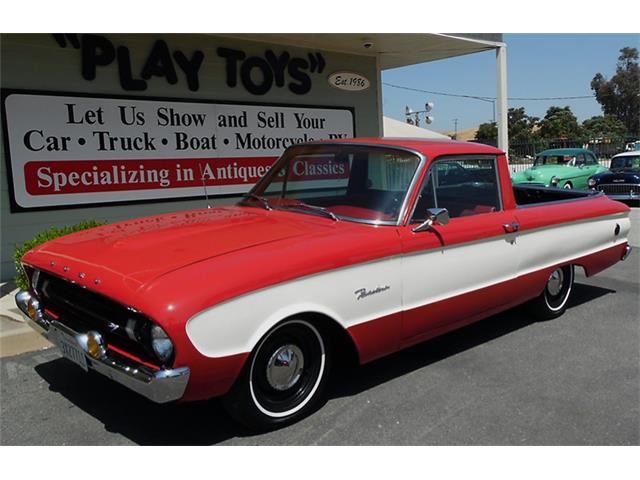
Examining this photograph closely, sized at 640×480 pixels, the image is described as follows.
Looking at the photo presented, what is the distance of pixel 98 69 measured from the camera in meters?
7.27

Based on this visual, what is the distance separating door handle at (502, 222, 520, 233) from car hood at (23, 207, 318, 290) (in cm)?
157

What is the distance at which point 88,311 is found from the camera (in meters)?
3.14

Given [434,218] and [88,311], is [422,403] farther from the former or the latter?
[88,311]

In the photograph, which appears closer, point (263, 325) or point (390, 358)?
point (263, 325)

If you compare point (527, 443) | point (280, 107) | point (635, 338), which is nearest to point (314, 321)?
point (527, 443)

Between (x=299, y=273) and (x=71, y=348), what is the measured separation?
132cm

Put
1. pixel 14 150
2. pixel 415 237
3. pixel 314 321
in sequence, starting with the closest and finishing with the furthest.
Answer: pixel 314 321 < pixel 415 237 < pixel 14 150

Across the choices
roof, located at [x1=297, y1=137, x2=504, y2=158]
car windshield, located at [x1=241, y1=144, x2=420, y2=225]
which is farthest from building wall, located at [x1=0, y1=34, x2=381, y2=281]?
roof, located at [x1=297, y1=137, x2=504, y2=158]

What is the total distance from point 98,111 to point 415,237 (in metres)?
5.12

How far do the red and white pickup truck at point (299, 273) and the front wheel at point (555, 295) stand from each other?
15 cm

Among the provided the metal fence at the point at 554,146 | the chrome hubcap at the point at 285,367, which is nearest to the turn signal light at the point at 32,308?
the chrome hubcap at the point at 285,367

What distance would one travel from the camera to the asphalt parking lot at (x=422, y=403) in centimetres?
320

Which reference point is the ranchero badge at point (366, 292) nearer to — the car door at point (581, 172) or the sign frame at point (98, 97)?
the sign frame at point (98, 97)

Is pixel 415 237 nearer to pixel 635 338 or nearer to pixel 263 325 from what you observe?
pixel 263 325
